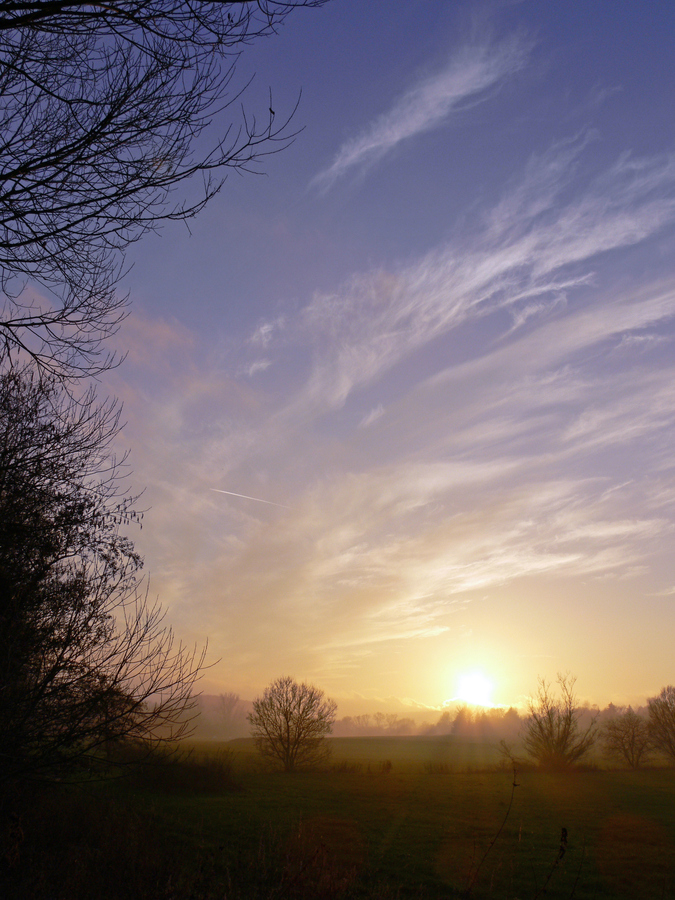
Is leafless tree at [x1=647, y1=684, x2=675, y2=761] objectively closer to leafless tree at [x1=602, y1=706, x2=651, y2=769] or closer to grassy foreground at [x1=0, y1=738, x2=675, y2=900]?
leafless tree at [x1=602, y1=706, x2=651, y2=769]

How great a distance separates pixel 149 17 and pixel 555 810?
106ft

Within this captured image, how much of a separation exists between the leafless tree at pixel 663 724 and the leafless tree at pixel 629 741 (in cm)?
67

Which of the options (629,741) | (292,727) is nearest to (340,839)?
(292,727)

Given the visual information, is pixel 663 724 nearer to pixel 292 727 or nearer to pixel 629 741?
pixel 629 741

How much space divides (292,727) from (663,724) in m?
35.8

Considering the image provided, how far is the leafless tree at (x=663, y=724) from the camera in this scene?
47094 millimetres

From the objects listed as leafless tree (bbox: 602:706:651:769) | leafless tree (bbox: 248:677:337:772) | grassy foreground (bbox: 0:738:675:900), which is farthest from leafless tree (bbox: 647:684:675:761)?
leafless tree (bbox: 248:677:337:772)

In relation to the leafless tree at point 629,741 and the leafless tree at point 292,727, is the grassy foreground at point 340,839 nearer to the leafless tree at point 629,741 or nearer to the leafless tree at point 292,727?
the leafless tree at point 292,727

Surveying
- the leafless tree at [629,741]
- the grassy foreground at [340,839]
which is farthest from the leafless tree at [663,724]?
the grassy foreground at [340,839]

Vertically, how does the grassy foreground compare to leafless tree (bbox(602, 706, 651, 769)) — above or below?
above

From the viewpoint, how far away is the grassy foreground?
7816mm

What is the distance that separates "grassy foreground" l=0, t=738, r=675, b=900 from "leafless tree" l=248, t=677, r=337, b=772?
236 cm

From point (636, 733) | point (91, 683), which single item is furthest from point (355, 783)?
point (91, 683)

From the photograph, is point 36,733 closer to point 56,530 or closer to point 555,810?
point 56,530
